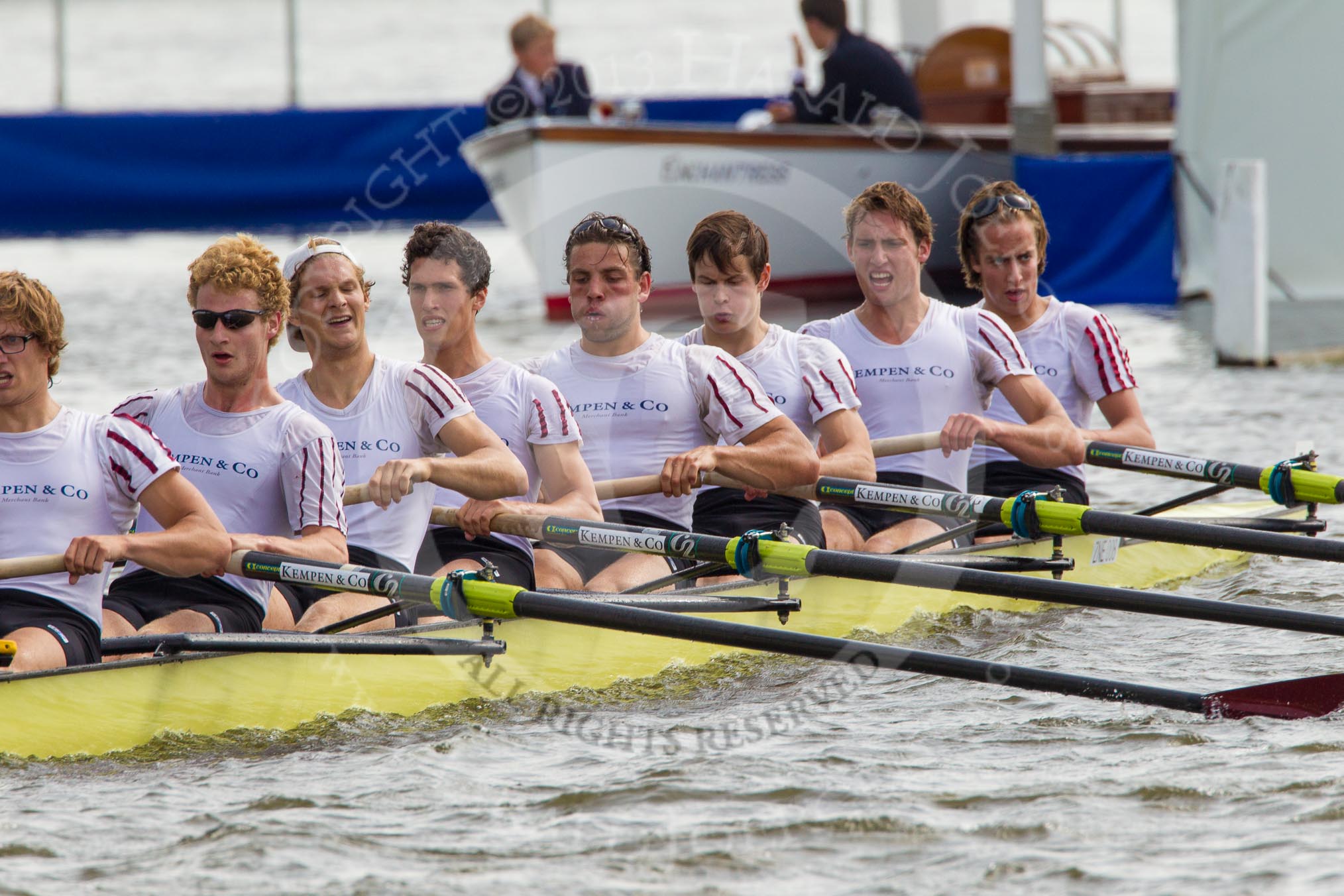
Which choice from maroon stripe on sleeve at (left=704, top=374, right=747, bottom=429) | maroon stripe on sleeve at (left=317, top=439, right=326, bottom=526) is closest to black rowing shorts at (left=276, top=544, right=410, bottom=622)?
maroon stripe on sleeve at (left=317, top=439, right=326, bottom=526)

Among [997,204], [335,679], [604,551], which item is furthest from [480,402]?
[997,204]

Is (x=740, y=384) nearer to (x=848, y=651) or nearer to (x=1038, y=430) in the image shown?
(x=1038, y=430)

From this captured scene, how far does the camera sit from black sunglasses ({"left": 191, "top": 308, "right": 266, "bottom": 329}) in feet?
15.7

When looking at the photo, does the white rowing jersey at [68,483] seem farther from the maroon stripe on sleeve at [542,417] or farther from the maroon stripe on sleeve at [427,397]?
the maroon stripe on sleeve at [542,417]

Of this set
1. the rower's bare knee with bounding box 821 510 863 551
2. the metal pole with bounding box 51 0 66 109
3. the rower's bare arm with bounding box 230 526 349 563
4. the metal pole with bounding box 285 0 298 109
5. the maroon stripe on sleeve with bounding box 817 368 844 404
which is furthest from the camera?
the metal pole with bounding box 285 0 298 109

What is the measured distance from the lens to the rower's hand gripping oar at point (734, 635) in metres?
4.50

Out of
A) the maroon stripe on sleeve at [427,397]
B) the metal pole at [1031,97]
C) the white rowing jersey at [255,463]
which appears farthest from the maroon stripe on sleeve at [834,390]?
the metal pole at [1031,97]

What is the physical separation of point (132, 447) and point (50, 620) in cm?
49

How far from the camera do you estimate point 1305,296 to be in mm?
13867

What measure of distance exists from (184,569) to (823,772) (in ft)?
5.74

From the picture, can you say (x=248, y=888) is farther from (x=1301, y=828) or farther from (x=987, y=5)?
(x=987, y=5)

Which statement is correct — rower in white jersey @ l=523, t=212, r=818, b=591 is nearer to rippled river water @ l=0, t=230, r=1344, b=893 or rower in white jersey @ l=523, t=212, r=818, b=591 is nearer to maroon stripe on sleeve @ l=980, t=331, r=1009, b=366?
rippled river water @ l=0, t=230, r=1344, b=893

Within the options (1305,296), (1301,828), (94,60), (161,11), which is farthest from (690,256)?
(161,11)

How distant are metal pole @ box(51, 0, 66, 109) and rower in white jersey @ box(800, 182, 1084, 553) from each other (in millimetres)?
13582
